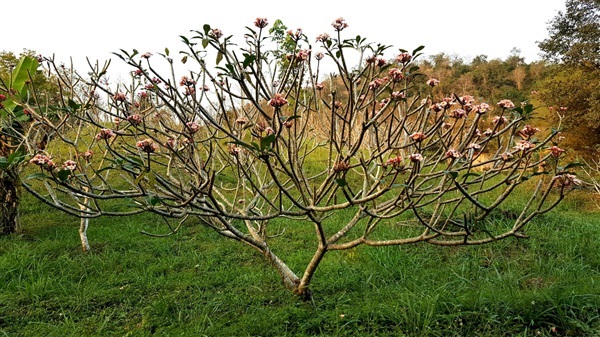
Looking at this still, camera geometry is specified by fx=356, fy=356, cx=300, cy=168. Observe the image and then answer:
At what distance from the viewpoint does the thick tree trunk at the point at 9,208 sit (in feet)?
11.9

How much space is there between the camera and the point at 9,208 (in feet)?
12.1

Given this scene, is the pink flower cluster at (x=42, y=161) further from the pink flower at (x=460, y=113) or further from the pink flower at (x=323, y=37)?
the pink flower at (x=460, y=113)

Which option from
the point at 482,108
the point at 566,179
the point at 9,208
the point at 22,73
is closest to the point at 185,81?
the point at 22,73

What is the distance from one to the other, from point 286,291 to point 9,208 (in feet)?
10.4

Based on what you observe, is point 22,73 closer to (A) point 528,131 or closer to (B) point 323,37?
(B) point 323,37

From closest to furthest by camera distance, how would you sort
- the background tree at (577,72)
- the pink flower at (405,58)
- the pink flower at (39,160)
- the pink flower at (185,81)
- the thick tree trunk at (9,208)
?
the pink flower at (39,160) → the pink flower at (405,58) → the pink flower at (185,81) → the thick tree trunk at (9,208) → the background tree at (577,72)

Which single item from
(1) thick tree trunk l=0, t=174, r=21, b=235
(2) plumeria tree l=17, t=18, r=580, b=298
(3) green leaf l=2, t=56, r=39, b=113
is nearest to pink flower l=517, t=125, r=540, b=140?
(2) plumeria tree l=17, t=18, r=580, b=298

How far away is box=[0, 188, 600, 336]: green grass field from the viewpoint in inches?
80.1

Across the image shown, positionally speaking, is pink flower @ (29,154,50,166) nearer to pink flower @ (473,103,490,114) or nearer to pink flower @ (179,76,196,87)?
pink flower @ (179,76,196,87)

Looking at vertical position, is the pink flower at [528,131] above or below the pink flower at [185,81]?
below

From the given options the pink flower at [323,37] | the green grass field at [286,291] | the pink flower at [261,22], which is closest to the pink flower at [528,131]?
the pink flower at [323,37]

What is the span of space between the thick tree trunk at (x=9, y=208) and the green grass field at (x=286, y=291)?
15cm

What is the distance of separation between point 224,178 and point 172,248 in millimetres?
3194

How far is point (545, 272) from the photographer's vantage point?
287cm
